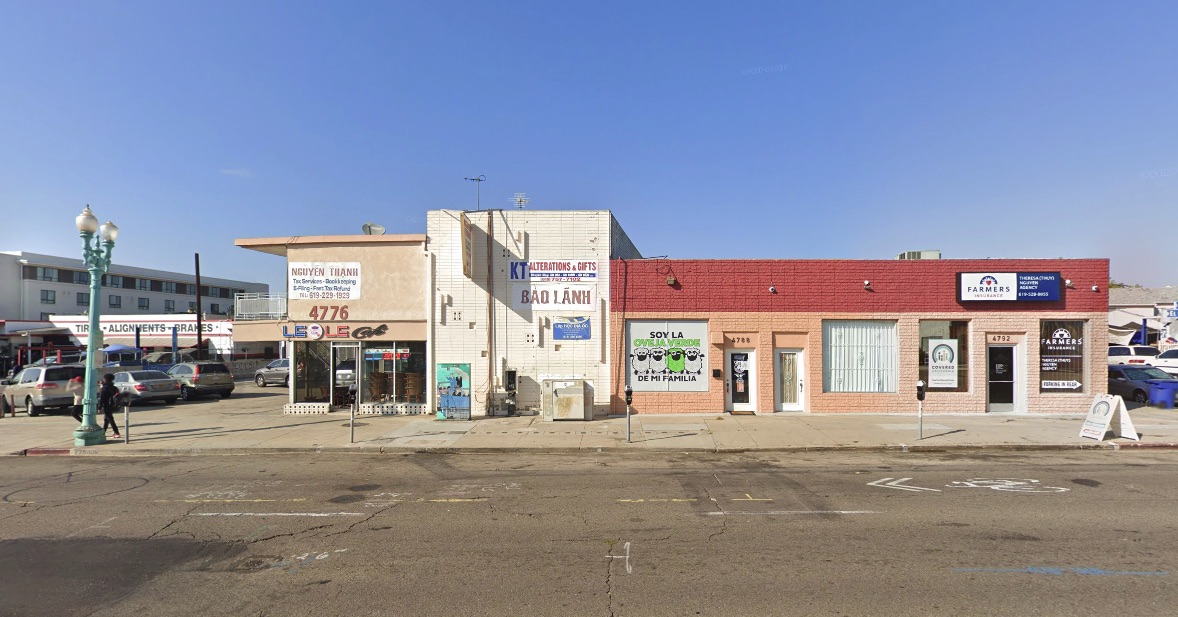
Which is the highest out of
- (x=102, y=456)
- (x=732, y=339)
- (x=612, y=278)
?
(x=612, y=278)

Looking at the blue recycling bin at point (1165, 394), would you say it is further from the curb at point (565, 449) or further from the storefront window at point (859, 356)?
the storefront window at point (859, 356)

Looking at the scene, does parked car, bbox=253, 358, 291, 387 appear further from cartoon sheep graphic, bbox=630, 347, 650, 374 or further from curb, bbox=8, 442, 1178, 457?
cartoon sheep graphic, bbox=630, 347, 650, 374

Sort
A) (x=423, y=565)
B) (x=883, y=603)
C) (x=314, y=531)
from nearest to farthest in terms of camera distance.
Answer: (x=883, y=603) → (x=423, y=565) → (x=314, y=531)

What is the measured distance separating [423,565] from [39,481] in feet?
30.7

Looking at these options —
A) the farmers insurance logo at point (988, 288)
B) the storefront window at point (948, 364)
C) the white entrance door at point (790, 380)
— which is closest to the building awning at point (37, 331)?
the white entrance door at point (790, 380)

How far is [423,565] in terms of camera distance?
619cm

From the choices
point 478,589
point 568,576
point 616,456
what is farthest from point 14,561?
point 616,456

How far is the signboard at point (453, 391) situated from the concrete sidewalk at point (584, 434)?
37cm

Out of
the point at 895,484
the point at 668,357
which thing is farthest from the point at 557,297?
the point at 895,484

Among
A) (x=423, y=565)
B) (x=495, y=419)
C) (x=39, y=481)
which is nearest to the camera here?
(x=423, y=565)

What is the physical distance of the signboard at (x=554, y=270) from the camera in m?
18.2

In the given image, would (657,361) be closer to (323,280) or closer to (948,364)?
(948,364)

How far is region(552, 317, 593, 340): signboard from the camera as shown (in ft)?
59.6

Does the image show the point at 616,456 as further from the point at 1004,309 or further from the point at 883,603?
the point at 1004,309
